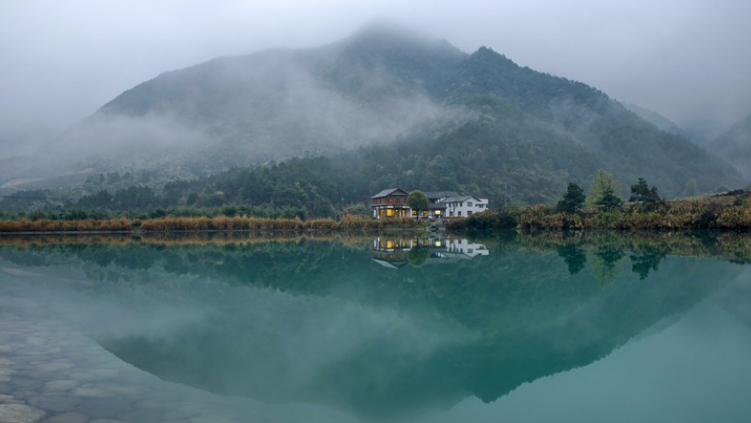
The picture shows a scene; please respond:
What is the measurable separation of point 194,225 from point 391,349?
42.5 metres

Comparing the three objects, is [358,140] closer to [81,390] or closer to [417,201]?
[417,201]

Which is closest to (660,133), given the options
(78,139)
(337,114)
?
(337,114)

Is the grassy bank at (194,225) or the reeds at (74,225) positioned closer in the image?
the reeds at (74,225)

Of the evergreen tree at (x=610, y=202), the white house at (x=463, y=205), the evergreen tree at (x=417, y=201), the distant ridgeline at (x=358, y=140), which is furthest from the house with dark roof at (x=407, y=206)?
the evergreen tree at (x=610, y=202)

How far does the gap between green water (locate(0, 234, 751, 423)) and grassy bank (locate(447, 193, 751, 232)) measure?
22.7 metres

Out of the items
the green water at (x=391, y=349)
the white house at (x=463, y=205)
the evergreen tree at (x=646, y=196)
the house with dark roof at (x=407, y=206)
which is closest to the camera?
the green water at (x=391, y=349)

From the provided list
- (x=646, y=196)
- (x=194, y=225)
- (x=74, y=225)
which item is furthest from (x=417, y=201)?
(x=74, y=225)

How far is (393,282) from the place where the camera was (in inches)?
463

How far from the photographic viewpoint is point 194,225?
45.0m

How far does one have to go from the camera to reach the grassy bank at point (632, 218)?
30250mm

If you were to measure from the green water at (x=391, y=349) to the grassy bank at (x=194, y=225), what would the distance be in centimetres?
3482

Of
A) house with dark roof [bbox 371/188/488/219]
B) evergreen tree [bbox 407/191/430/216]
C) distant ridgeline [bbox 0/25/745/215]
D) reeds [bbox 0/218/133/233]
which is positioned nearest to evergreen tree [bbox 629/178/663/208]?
evergreen tree [bbox 407/191/430/216]

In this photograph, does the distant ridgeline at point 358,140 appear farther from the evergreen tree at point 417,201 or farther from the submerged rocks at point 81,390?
the submerged rocks at point 81,390

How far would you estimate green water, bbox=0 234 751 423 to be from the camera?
171 inches
